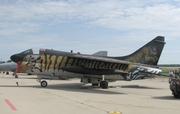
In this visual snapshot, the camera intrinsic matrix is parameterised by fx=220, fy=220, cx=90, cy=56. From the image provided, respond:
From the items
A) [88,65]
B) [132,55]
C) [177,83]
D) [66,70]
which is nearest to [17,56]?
[66,70]

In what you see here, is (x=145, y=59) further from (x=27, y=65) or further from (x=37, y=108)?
(x=37, y=108)

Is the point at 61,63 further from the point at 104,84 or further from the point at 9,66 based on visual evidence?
the point at 9,66

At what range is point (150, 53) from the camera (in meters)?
17.3

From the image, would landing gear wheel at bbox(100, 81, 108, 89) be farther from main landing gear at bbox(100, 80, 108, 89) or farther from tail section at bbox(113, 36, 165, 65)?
tail section at bbox(113, 36, 165, 65)

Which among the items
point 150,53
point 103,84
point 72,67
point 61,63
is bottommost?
point 103,84

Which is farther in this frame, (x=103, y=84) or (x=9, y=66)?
(x=9, y=66)

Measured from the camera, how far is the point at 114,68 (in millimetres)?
15797

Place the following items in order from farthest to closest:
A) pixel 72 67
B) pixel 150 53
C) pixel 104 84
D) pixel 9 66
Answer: pixel 9 66
pixel 150 53
pixel 104 84
pixel 72 67

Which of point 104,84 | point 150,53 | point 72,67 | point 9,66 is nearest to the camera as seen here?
point 72,67

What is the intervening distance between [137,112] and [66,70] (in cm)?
924

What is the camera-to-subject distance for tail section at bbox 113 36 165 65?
56.8ft

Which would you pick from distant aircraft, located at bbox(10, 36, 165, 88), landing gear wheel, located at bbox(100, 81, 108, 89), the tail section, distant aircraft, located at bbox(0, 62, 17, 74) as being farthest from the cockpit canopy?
distant aircraft, located at bbox(0, 62, 17, 74)

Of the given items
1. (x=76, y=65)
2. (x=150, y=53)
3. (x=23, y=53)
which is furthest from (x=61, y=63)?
(x=150, y=53)

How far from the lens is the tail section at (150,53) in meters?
17.3
